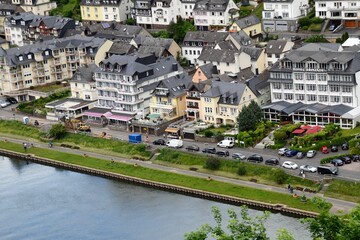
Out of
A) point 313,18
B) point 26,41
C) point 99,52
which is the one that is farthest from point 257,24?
point 26,41

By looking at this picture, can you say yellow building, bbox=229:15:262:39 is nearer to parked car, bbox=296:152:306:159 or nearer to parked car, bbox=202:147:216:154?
parked car, bbox=202:147:216:154

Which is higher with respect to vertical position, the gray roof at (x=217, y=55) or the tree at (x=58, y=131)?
the gray roof at (x=217, y=55)

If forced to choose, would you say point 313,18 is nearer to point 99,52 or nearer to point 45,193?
point 99,52

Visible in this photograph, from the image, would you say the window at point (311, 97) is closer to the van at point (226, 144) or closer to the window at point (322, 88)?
the window at point (322, 88)

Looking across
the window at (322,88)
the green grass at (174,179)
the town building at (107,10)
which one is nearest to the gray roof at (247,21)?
the town building at (107,10)

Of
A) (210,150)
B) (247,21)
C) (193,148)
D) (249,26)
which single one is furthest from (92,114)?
(247,21)

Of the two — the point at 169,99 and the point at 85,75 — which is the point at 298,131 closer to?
the point at 169,99

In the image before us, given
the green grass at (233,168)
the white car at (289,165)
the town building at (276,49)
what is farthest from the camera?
the town building at (276,49)

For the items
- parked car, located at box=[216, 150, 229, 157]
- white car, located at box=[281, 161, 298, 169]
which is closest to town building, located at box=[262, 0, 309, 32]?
parked car, located at box=[216, 150, 229, 157]
